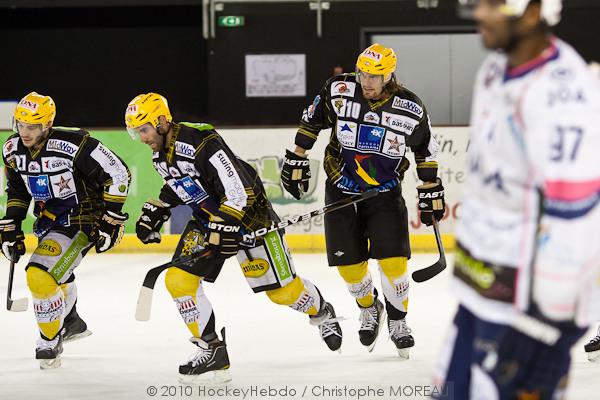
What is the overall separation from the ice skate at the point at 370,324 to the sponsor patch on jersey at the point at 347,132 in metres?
0.72

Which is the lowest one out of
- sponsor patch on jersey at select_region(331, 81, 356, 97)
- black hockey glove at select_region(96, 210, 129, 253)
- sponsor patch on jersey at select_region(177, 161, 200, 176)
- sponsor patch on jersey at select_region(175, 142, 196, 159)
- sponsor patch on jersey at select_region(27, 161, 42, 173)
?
black hockey glove at select_region(96, 210, 129, 253)

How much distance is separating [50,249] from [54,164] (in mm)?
346

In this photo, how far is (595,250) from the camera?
2.05 m

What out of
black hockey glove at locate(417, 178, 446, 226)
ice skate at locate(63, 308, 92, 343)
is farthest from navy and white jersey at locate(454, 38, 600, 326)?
ice skate at locate(63, 308, 92, 343)

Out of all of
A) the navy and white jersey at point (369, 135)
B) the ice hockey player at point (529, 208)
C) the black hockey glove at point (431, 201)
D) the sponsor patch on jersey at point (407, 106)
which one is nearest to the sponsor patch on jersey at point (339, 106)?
the navy and white jersey at point (369, 135)

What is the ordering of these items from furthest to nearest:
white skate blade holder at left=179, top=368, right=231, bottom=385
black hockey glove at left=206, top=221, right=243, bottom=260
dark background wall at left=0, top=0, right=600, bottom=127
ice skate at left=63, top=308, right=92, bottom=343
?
dark background wall at left=0, top=0, right=600, bottom=127, ice skate at left=63, top=308, right=92, bottom=343, white skate blade holder at left=179, top=368, right=231, bottom=385, black hockey glove at left=206, top=221, right=243, bottom=260

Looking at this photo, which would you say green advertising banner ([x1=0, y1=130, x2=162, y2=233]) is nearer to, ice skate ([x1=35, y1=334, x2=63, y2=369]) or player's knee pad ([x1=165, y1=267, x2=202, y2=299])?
ice skate ([x1=35, y1=334, x2=63, y2=369])

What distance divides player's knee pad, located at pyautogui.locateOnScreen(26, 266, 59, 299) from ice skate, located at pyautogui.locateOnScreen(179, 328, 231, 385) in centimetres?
68

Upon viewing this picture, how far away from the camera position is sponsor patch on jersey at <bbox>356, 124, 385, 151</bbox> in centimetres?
476

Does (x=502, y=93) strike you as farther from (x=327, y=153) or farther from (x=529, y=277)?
(x=327, y=153)

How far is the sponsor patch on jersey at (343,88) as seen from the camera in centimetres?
481

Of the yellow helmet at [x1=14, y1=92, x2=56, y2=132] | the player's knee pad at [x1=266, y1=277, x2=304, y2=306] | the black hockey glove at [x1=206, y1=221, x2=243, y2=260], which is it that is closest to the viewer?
the black hockey glove at [x1=206, y1=221, x2=243, y2=260]

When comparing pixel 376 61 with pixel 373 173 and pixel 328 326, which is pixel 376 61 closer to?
pixel 373 173

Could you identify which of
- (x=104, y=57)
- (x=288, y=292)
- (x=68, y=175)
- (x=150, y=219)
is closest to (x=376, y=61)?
(x=288, y=292)
